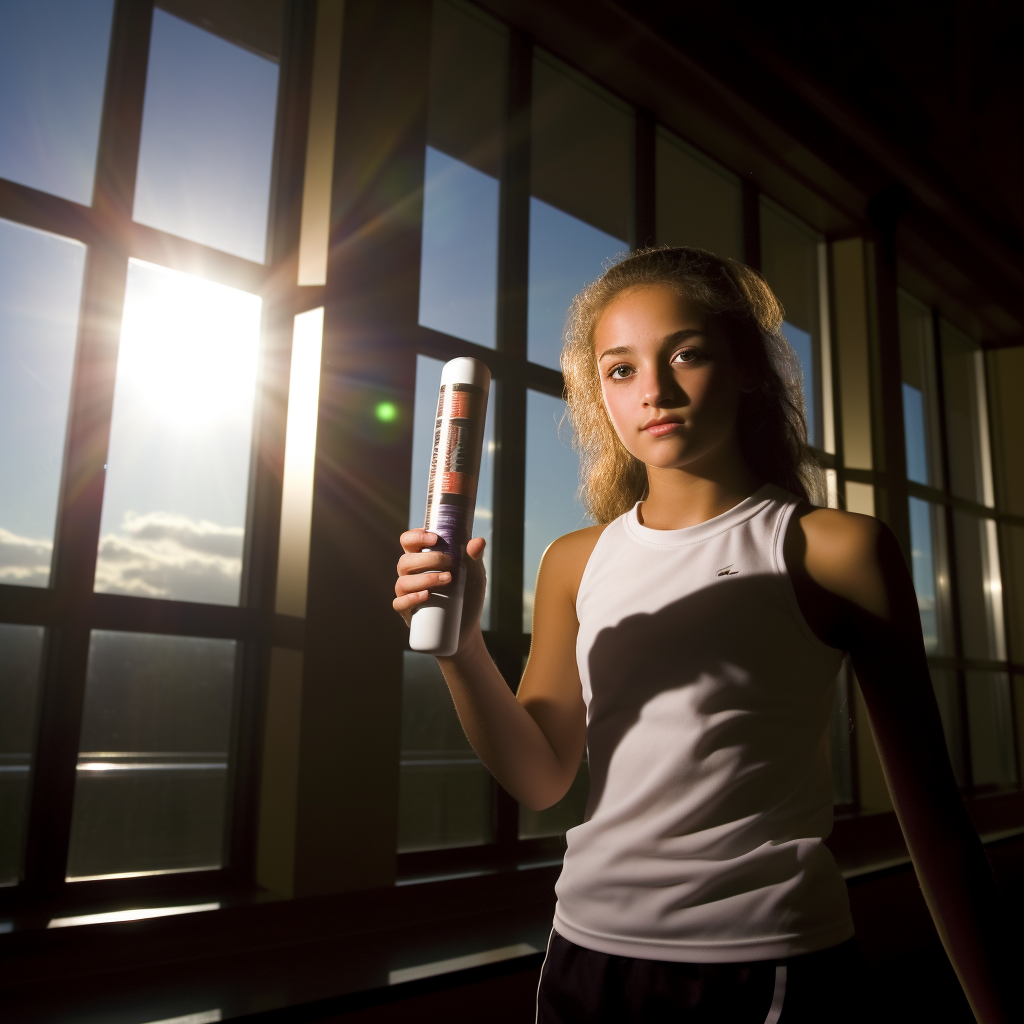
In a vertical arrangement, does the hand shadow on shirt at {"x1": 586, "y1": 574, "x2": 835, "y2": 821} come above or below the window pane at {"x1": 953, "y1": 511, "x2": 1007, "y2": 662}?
below

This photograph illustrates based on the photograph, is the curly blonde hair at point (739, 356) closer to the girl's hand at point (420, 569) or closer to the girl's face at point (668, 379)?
the girl's face at point (668, 379)

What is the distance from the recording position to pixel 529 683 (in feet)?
3.07

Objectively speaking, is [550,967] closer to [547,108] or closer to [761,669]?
[761,669]

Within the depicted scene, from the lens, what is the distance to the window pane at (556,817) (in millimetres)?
2633

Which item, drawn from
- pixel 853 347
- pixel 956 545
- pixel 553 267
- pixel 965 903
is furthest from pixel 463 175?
pixel 956 545

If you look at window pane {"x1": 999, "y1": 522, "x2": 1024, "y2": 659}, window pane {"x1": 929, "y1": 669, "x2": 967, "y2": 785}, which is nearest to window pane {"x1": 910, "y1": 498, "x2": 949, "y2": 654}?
window pane {"x1": 929, "y1": 669, "x2": 967, "y2": 785}

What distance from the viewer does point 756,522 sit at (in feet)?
2.74

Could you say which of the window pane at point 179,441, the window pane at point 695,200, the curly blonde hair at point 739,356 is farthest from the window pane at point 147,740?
the window pane at point 695,200

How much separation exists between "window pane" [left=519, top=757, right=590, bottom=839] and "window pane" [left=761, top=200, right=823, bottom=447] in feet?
7.95

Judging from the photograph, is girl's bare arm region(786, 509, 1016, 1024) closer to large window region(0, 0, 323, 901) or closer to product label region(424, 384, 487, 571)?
product label region(424, 384, 487, 571)

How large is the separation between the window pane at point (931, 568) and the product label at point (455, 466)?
4.58 metres

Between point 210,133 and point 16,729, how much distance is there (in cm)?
163

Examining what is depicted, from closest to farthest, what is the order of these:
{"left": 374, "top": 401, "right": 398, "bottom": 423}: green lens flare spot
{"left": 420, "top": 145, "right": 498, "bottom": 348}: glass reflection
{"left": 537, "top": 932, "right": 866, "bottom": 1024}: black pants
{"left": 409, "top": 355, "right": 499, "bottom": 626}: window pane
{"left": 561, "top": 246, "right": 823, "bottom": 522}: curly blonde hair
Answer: {"left": 537, "top": 932, "right": 866, "bottom": 1024}: black pants → {"left": 561, "top": 246, "right": 823, "bottom": 522}: curly blonde hair → {"left": 374, "top": 401, "right": 398, "bottom": 423}: green lens flare spot → {"left": 409, "top": 355, "right": 499, "bottom": 626}: window pane → {"left": 420, "top": 145, "right": 498, "bottom": 348}: glass reflection

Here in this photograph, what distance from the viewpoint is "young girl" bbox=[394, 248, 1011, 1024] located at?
2.32 feet
